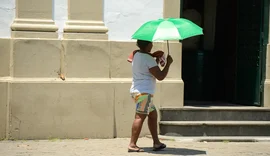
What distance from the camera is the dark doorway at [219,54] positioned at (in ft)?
35.4

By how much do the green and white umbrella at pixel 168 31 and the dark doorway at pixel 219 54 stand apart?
131 inches

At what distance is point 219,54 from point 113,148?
4851 mm

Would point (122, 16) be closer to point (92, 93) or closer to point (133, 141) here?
point (92, 93)

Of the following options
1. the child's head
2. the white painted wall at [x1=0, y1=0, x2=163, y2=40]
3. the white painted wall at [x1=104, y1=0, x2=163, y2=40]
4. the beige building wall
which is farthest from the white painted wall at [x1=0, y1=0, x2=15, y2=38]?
the child's head

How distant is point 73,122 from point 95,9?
1928 millimetres

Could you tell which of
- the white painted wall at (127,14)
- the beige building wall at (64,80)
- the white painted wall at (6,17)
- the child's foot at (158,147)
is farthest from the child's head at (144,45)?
the white painted wall at (6,17)

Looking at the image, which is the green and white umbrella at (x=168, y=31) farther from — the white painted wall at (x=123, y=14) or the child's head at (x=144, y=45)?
the white painted wall at (x=123, y=14)

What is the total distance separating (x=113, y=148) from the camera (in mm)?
8508

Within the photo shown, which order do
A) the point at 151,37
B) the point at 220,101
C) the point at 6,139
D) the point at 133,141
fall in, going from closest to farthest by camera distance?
the point at 151,37, the point at 133,141, the point at 6,139, the point at 220,101

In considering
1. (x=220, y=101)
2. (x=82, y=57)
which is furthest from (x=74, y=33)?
(x=220, y=101)

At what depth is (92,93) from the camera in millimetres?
9383

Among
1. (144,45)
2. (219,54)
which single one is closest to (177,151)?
(144,45)

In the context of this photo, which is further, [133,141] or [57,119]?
[57,119]

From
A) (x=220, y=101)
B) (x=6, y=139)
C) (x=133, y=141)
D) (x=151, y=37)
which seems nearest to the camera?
(x=151, y=37)
